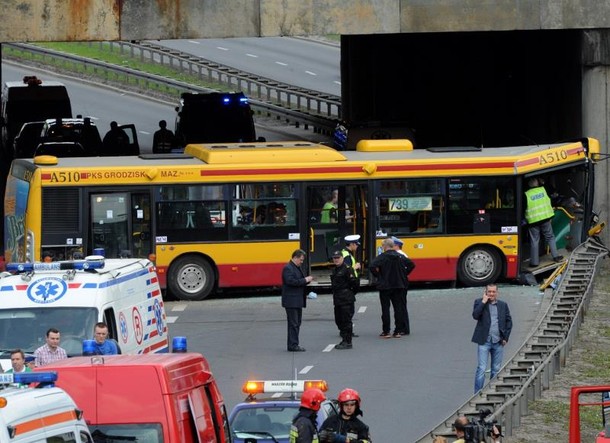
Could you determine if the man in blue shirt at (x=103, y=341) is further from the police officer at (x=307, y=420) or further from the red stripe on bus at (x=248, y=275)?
the red stripe on bus at (x=248, y=275)

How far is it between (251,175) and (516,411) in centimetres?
1315

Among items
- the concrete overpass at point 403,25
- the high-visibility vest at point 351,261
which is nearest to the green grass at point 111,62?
the concrete overpass at point 403,25

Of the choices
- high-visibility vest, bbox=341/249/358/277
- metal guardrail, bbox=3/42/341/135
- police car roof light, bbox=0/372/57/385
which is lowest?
police car roof light, bbox=0/372/57/385

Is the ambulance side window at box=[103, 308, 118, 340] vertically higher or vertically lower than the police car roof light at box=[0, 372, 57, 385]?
lower

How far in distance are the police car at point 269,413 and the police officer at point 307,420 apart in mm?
1185

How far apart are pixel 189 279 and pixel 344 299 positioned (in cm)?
594

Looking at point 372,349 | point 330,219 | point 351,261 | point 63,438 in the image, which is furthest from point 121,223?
point 63,438

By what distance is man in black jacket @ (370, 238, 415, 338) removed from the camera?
24.3 m

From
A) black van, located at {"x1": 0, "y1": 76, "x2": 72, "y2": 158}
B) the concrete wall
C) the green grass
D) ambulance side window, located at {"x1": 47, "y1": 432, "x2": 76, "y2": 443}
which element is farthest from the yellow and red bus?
the green grass

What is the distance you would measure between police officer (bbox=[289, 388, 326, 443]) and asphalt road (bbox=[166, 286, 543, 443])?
11.9 feet

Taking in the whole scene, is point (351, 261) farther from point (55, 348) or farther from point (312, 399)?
point (312, 399)

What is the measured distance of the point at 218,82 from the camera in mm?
64625

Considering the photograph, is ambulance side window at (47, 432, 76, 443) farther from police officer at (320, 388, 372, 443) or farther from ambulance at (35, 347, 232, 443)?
police officer at (320, 388, 372, 443)

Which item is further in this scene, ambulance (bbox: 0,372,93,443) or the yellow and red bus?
the yellow and red bus
